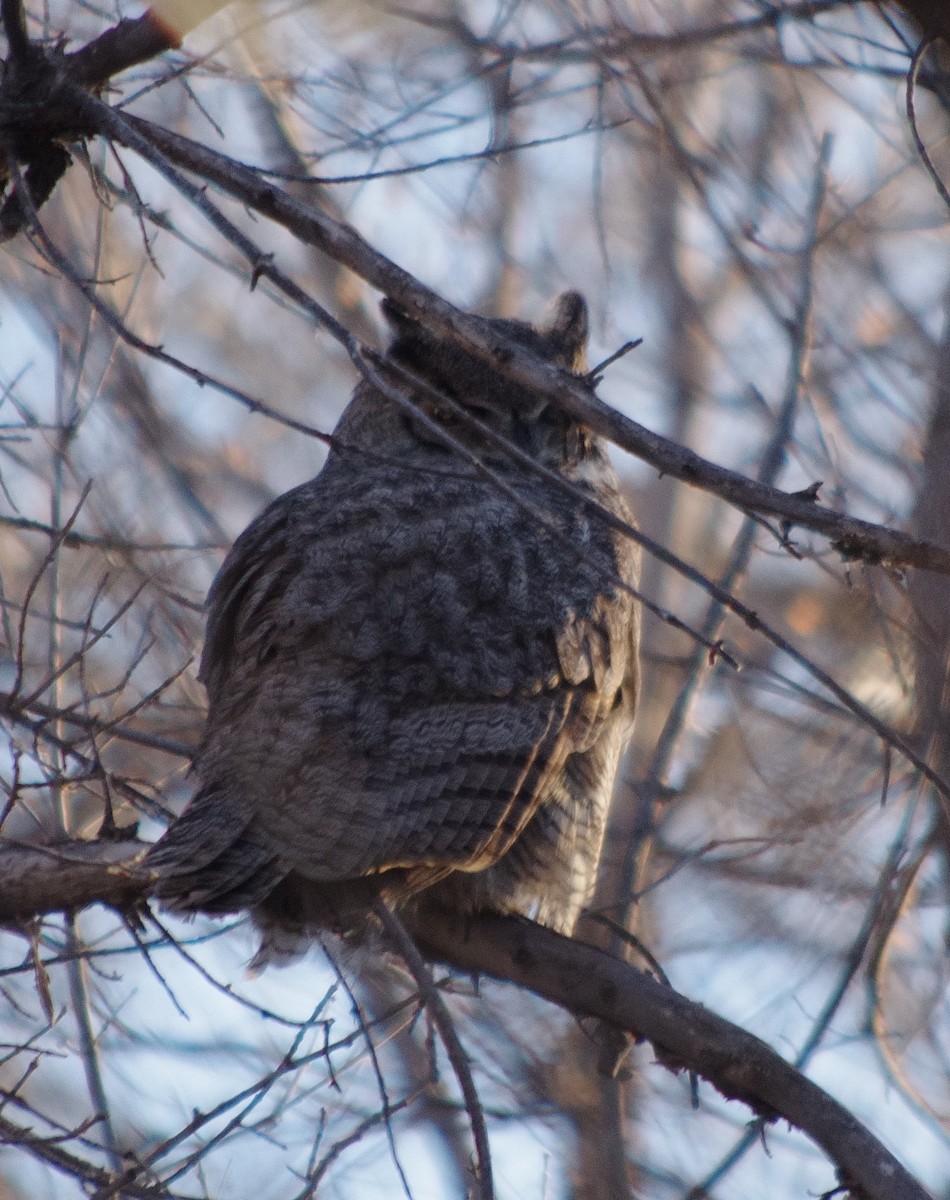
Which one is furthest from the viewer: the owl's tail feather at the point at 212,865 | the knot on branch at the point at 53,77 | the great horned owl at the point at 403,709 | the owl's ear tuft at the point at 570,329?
the owl's ear tuft at the point at 570,329

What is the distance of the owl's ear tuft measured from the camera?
164 inches

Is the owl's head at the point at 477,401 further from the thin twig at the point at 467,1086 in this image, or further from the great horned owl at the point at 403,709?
the thin twig at the point at 467,1086

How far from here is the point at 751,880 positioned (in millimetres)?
4777

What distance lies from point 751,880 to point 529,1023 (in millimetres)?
816

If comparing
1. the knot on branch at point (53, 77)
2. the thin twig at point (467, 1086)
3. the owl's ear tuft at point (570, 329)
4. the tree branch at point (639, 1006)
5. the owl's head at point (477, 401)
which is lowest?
the thin twig at point (467, 1086)

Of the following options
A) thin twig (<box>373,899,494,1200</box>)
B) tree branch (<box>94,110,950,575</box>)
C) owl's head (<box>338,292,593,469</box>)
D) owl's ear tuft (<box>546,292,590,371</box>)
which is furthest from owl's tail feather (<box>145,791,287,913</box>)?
owl's ear tuft (<box>546,292,590,371</box>)

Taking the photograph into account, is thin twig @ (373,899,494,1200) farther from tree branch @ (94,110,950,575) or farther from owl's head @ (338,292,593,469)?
owl's head @ (338,292,593,469)

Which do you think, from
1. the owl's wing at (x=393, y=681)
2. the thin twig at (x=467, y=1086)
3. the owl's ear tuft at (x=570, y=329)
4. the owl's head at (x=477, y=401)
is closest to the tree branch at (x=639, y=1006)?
the owl's wing at (x=393, y=681)

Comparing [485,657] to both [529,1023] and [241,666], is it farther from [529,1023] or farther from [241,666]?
[529,1023]

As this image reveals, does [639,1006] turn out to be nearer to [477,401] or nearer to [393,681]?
[393,681]

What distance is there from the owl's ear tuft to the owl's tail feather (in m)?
1.78

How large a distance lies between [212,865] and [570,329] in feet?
6.69

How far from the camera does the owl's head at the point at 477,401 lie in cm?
382

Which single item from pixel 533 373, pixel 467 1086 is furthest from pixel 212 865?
pixel 533 373
